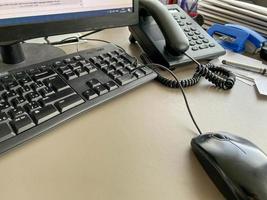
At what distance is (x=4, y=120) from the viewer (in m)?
0.40

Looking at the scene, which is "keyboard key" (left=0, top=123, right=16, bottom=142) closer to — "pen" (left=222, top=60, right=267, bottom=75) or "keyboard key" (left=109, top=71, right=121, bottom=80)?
"keyboard key" (left=109, top=71, right=121, bottom=80)

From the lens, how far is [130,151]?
0.41 metres

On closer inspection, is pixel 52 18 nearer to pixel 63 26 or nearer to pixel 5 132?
pixel 63 26

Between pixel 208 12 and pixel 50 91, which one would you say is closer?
pixel 50 91

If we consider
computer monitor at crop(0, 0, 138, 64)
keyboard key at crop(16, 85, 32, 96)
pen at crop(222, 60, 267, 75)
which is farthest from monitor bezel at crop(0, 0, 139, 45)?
pen at crop(222, 60, 267, 75)

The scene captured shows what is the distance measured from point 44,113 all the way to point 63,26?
8.1 inches

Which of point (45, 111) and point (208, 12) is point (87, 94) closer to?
point (45, 111)

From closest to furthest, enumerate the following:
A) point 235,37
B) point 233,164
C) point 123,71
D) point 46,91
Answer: point 233,164 → point 46,91 → point 123,71 → point 235,37

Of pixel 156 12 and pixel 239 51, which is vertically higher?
pixel 156 12

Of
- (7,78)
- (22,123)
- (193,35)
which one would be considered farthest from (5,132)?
(193,35)

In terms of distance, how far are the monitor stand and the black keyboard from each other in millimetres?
76

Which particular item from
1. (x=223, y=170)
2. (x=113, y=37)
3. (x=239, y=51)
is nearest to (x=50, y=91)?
(x=223, y=170)

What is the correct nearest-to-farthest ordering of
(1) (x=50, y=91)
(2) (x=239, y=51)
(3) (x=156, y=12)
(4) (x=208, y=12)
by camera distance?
(1) (x=50, y=91)
(3) (x=156, y=12)
(2) (x=239, y=51)
(4) (x=208, y=12)

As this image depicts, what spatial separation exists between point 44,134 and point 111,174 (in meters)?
0.12
